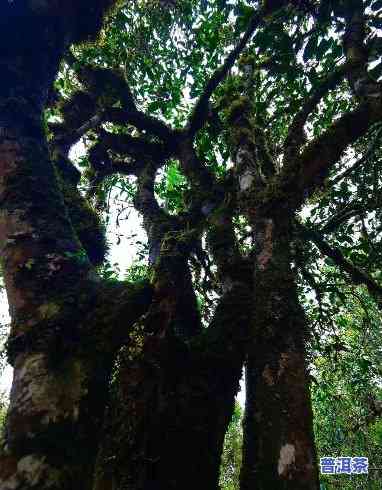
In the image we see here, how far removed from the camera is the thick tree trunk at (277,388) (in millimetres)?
2148

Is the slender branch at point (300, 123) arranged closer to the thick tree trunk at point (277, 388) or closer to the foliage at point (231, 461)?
the thick tree trunk at point (277, 388)

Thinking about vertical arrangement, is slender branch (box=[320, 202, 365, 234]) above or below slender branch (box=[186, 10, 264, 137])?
below

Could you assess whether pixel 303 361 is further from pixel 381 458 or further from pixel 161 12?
pixel 381 458

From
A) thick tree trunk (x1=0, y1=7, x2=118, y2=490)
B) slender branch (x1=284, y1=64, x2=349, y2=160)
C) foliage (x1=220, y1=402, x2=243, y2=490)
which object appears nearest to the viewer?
thick tree trunk (x1=0, y1=7, x2=118, y2=490)

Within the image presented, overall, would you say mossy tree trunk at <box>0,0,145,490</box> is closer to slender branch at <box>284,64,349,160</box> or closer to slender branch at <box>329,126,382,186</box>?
slender branch at <box>284,64,349,160</box>

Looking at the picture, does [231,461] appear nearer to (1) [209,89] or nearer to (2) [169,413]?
(1) [209,89]

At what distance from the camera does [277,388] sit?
8.10ft

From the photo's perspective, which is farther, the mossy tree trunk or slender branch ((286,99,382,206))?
slender branch ((286,99,382,206))

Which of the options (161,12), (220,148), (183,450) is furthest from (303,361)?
(161,12)

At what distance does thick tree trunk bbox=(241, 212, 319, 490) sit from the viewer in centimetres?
215
